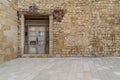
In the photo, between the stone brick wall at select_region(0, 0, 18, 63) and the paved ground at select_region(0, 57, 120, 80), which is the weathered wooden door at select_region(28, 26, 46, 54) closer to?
the stone brick wall at select_region(0, 0, 18, 63)

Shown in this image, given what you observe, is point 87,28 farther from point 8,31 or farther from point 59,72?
point 59,72

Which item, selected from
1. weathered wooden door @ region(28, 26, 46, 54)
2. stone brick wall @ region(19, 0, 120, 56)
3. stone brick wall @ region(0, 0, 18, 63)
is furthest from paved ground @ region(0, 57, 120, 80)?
weathered wooden door @ region(28, 26, 46, 54)

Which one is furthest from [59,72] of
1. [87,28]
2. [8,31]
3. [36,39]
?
[36,39]

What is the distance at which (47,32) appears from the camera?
9.25 m

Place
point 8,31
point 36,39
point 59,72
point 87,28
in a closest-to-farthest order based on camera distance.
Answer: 1. point 59,72
2. point 8,31
3. point 87,28
4. point 36,39

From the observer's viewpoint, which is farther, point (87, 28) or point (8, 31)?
point (87, 28)

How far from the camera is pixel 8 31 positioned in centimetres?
750

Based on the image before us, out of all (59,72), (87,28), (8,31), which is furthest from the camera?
(87,28)

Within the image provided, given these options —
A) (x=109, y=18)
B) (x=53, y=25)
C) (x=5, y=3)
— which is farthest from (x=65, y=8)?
(x=5, y=3)

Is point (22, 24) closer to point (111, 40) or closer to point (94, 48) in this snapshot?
point (94, 48)

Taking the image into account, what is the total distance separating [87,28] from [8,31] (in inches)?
128

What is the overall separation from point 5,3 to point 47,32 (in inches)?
103

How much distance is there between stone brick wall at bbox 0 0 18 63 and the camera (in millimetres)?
6836

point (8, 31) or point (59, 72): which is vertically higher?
point (8, 31)
